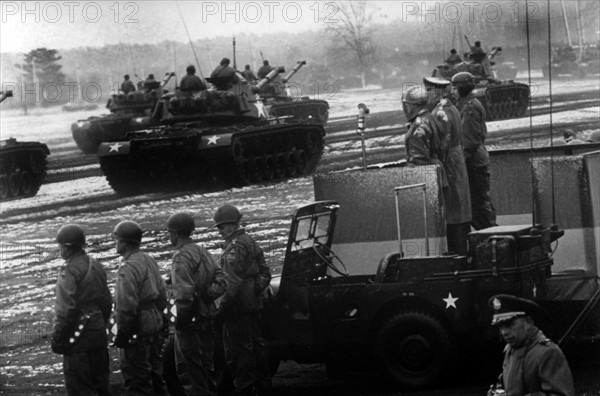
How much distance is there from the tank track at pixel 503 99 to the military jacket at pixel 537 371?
2501 cm

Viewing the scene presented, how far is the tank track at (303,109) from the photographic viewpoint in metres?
30.1

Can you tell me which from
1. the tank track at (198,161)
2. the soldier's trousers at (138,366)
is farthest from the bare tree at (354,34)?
the soldier's trousers at (138,366)

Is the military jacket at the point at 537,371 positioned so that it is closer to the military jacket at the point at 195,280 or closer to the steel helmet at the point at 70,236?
the military jacket at the point at 195,280

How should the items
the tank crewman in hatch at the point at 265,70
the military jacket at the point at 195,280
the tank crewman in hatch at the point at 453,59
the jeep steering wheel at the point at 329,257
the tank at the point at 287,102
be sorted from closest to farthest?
the military jacket at the point at 195,280, the jeep steering wheel at the point at 329,257, the tank crewman in hatch at the point at 265,70, the tank at the point at 287,102, the tank crewman in hatch at the point at 453,59

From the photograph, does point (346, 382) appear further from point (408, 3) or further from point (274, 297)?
point (408, 3)

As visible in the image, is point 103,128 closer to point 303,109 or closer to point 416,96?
point 303,109

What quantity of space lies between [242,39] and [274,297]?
26.5 metres

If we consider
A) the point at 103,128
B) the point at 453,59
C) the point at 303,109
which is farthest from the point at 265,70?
the point at 453,59

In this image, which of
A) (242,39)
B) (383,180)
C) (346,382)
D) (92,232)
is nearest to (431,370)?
(346,382)

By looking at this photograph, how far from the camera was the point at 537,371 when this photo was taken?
19.8ft

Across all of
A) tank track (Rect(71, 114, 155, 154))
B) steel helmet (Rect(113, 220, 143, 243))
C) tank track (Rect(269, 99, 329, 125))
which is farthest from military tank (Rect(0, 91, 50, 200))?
steel helmet (Rect(113, 220, 143, 243))

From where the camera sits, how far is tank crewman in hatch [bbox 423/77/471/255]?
36.5ft

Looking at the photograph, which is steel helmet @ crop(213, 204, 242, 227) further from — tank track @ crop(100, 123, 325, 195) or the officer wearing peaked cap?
tank track @ crop(100, 123, 325, 195)

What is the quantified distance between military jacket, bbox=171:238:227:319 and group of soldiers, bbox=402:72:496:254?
235 cm
